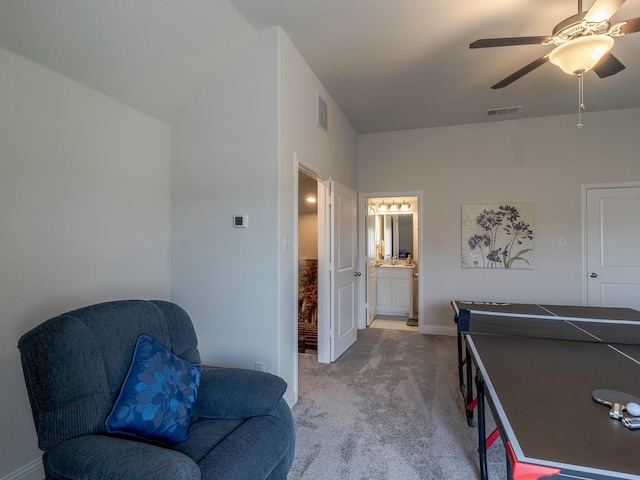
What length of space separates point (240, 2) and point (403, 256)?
5445 mm

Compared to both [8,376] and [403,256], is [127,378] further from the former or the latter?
[403,256]

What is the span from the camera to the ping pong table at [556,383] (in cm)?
90

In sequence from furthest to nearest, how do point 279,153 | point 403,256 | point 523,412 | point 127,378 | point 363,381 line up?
point 403,256 < point 363,381 < point 279,153 < point 127,378 < point 523,412

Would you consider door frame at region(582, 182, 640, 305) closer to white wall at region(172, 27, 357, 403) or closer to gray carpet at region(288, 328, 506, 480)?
gray carpet at region(288, 328, 506, 480)

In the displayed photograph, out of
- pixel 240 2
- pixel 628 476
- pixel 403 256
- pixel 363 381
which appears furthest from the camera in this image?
pixel 403 256

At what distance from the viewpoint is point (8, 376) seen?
70.8 inches

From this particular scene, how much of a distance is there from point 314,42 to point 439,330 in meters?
3.86

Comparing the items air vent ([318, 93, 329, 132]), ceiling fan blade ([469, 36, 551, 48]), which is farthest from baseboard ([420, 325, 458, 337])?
ceiling fan blade ([469, 36, 551, 48])

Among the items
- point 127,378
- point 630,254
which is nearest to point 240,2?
point 127,378

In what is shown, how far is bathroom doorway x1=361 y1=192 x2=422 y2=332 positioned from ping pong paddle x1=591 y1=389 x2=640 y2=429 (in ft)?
11.8

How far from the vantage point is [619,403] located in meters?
1.16

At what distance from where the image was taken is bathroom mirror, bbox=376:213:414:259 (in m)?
6.83

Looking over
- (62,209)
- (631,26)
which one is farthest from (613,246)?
(62,209)

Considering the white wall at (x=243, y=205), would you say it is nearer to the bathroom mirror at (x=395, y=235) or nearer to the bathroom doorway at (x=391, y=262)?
the bathroom doorway at (x=391, y=262)
